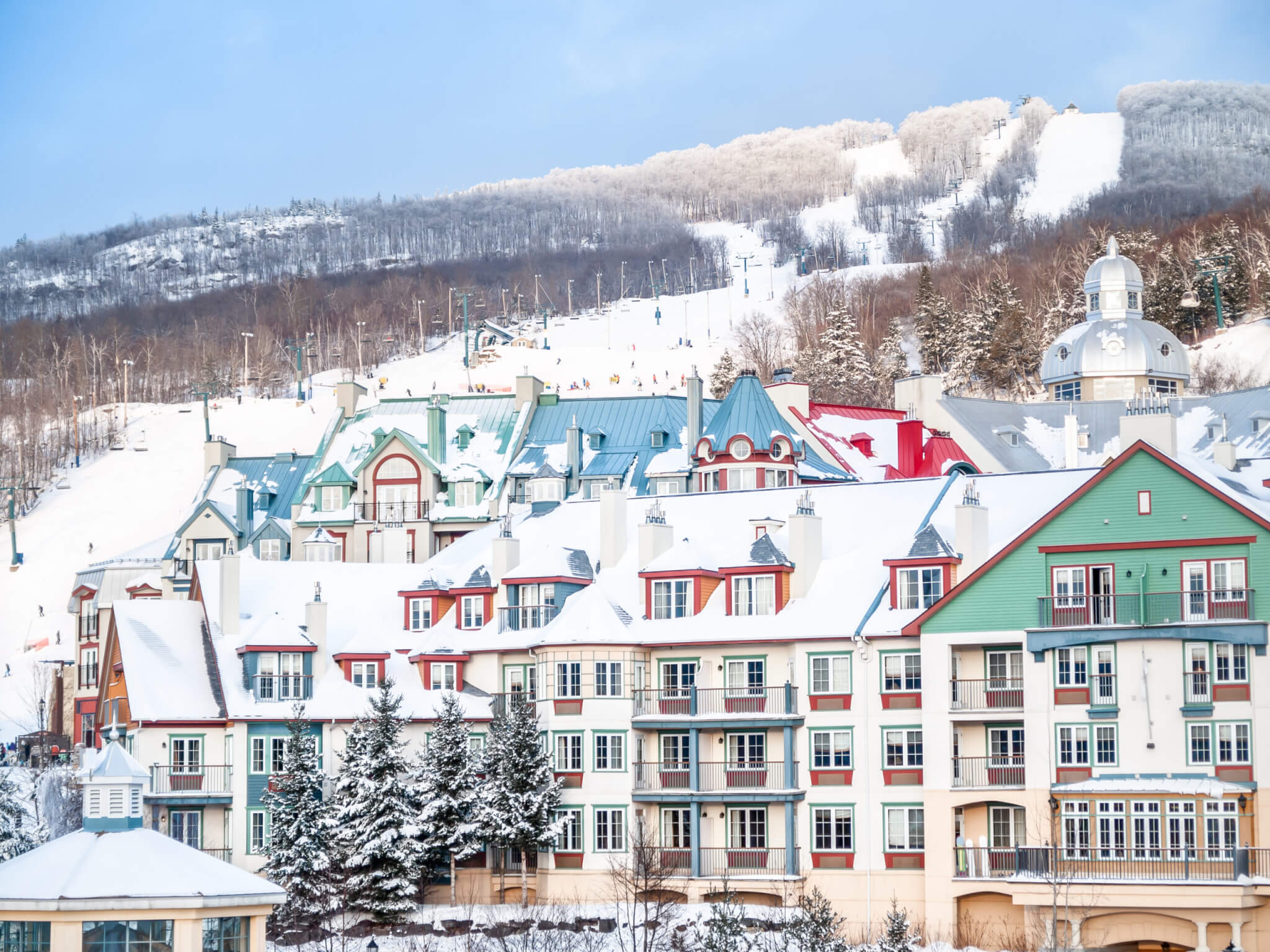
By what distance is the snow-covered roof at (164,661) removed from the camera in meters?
61.6

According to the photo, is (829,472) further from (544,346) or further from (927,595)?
(544,346)

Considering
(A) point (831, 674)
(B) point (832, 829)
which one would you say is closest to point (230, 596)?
(A) point (831, 674)

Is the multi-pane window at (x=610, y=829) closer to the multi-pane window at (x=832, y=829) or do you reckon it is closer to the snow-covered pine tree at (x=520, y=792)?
the snow-covered pine tree at (x=520, y=792)

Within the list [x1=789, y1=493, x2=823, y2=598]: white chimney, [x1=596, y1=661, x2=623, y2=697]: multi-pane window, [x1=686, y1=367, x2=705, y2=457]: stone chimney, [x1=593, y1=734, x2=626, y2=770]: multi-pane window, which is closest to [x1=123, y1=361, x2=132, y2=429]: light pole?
[x1=686, y1=367, x2=705, y2=457]: stone chimney

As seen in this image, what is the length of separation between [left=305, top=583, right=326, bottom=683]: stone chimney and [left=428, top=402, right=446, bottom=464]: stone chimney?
30569mm

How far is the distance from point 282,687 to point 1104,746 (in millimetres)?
25872

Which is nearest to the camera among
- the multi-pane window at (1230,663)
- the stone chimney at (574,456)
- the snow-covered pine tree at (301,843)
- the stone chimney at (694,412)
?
the multi-pane window at (1230,663)

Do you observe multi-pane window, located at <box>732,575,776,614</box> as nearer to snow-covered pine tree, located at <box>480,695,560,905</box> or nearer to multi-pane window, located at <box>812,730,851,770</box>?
multi-pane window, located at <box>812,730,851,770</box>

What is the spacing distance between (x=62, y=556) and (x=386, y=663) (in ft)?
262

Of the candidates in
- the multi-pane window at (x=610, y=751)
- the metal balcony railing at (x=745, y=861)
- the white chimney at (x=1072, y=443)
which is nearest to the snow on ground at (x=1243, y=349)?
the white chimney at (x=1072, y=443)

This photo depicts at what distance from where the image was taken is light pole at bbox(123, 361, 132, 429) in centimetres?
17100

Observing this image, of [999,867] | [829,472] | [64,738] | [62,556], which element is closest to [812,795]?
[999,867]

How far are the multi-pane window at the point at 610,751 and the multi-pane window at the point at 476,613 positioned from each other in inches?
281

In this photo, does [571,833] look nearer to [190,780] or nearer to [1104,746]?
[190,780]
